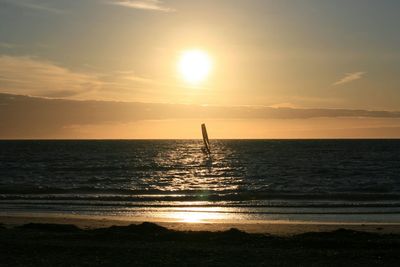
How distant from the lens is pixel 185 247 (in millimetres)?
14648

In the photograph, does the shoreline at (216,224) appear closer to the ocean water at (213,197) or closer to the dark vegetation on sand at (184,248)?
the ocean water at (213,197)

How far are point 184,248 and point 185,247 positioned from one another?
6.8 inches

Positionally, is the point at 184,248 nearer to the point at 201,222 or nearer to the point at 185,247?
the point at 185,247

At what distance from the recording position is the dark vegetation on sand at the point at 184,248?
12.8 metres

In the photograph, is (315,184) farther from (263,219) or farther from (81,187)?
(263,219)

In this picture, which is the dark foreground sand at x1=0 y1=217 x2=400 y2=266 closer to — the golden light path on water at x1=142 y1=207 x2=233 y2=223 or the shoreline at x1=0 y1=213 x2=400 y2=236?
the shoreline at x1=0 y1=213 x2=400 y2=236

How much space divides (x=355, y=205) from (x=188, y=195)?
11013mm

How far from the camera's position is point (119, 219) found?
2272 centimetres

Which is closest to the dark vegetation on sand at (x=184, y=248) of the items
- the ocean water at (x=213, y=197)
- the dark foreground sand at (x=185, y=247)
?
the dark foreground sand at (x=185, y=247)

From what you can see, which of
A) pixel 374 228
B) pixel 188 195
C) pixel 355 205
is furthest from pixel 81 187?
pixel 374 228

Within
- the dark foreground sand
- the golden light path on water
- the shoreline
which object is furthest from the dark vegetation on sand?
the golden light path on water

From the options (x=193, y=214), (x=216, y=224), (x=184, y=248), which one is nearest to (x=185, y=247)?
(x=184, y=248)

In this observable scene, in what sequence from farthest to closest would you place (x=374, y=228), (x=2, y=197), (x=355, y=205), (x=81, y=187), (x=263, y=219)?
(x=81, y=187), (x=2, y=197), (x=355, y=205), (x=263, y=219), (x=374, y=228)

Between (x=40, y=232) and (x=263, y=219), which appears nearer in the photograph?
(x=40, y=232)
